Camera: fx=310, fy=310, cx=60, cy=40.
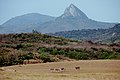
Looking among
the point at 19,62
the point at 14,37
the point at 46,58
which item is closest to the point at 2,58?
the point at 19,62

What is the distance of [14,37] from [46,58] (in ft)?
106

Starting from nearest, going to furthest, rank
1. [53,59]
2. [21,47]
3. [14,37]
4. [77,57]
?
[53,59]
[77,57]
[21,47]
[14,37]

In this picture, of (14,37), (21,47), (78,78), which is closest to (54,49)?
(21,47)

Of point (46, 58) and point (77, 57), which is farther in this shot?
point (77, 57)

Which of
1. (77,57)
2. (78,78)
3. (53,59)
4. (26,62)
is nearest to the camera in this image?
(78,78)

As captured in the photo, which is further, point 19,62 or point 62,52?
point 62,52

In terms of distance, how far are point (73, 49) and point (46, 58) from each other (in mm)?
11515

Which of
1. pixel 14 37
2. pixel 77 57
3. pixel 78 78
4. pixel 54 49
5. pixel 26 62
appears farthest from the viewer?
pixel 14 37

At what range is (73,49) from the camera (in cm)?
5584

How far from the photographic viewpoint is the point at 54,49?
179ft

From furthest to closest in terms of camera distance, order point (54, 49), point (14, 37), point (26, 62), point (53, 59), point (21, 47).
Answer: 1. point (14, 37)
2. point (21, 47)
3. point (54, 49)
4. point (53, 59)
5. point (26, 62)

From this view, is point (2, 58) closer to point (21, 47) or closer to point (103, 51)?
point (21, 47)

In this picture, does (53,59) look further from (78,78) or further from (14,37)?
(14,37)

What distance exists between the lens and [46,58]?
148 ft
